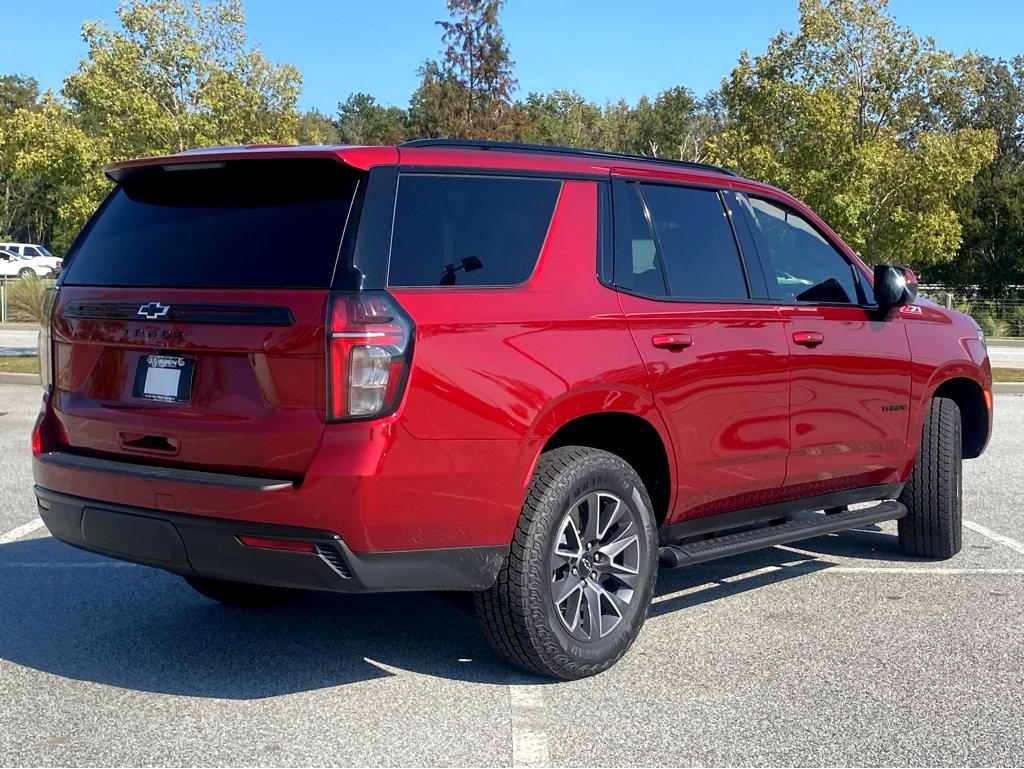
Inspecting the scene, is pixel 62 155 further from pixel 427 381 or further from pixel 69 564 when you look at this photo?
pixel 427 381

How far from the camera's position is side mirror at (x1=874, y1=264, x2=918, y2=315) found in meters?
6.11

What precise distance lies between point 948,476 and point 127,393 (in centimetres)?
426

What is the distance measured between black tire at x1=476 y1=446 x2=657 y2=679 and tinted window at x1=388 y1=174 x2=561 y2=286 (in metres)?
0.72

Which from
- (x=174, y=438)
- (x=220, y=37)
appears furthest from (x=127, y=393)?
(x=220, y=37)

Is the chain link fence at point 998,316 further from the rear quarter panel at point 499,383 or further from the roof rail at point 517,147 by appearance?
the rear quarter panel at point 499,383

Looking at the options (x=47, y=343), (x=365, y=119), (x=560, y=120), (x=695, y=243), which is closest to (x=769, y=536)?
(x=695, y=243)

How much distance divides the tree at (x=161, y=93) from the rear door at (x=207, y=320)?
17.8 metres

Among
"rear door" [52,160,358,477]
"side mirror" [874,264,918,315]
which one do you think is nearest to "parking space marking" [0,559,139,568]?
"rear door" [52,160,358,477]

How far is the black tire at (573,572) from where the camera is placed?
4.48 meters

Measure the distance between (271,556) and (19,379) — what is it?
46.2ft

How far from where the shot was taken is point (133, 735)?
4102mm

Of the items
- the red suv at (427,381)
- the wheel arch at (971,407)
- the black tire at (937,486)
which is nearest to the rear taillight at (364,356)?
the red suv at (427,381)

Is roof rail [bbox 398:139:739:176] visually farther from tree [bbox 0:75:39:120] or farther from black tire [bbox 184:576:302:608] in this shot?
tree [bbox 0:75:39:120]

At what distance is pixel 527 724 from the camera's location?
4238 millimetres
